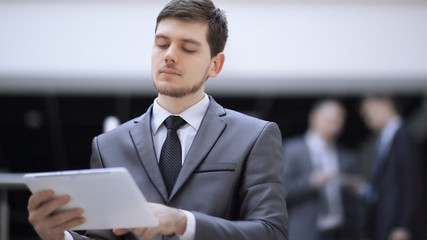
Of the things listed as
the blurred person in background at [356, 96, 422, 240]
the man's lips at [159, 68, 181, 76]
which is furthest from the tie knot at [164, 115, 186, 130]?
the blurred person in background at [356, 96, 422, 240]

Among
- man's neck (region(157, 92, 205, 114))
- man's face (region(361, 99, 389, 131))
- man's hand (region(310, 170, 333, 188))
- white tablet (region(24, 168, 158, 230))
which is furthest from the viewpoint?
man's face (region(361, 99, 389, 131))

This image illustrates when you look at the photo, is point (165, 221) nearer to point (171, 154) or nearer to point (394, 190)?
point (171, 154)

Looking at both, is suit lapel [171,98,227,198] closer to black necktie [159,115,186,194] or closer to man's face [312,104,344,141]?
black necktie [159,115,186,194]

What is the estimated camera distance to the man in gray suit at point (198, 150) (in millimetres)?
1438

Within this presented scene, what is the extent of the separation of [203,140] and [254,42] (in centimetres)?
342

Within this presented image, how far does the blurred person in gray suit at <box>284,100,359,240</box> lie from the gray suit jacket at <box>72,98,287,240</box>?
2.64 m

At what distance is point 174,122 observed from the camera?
1.54 m

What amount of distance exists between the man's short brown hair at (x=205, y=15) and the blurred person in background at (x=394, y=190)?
8.61ft

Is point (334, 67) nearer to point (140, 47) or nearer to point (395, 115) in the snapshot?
point (395, 115)

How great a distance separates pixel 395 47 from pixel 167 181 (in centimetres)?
381

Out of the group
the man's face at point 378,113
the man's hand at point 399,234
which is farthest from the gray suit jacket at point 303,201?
the man's face at point 378,113

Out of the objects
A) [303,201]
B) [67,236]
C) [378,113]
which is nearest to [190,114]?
[67,236]

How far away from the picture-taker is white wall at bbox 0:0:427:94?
457 centimetres

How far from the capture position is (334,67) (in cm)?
492
